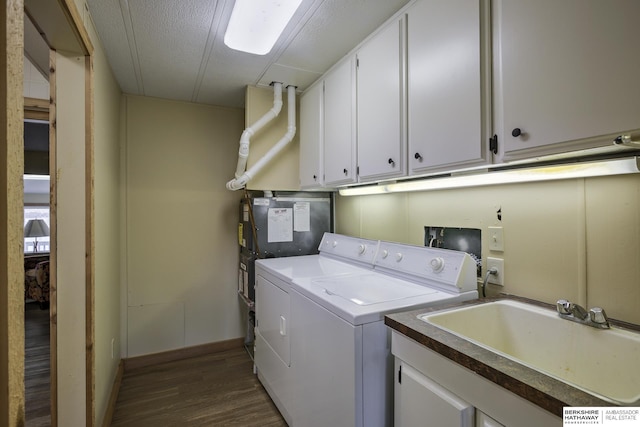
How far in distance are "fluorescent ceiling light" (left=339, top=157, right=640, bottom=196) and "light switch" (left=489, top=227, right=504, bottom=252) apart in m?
0.22

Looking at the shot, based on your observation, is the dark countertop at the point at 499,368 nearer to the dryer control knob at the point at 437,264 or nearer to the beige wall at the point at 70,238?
the dryer control knob at the point at 437,264

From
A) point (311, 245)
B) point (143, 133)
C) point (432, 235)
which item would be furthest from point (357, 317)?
point (143, 133)

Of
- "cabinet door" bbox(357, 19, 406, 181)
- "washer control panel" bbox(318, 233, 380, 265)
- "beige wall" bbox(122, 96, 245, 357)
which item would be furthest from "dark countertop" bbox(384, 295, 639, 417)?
"beige wall" bbox(122, 96, 245, 357)

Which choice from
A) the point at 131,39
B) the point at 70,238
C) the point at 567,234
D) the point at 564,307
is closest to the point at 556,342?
the point at 564,307

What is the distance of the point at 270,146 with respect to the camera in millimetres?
2594

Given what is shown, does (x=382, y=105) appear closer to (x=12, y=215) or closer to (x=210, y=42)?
(x=210, y=42)

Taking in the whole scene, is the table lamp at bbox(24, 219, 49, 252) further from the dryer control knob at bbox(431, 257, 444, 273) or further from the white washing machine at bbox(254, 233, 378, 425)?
the dryer control knob at bbox(431, 257, 444, 273)

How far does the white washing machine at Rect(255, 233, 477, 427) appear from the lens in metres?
1.20

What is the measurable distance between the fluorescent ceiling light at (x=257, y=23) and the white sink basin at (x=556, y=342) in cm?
150

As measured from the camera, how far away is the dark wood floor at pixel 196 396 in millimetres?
2012

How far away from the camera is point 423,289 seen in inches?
60.2

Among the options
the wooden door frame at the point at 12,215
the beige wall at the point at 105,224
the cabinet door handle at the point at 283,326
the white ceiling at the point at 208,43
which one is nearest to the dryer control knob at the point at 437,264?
the cabinet door handle at the point at 283,326

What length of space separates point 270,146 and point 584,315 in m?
2.20

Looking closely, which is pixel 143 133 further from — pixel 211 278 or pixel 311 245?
pixel 311 245
